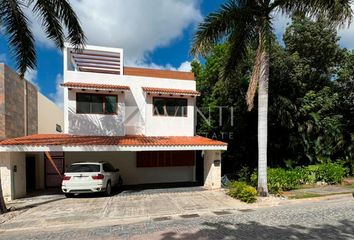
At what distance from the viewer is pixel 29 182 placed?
16.0 meters

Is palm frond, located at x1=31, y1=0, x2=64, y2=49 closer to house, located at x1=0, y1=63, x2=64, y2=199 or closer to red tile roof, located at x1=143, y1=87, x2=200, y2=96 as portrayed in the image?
house, located at x1=0, y1=63, x2=64, y2=199

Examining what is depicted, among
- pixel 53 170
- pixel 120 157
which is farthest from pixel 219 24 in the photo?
pixel 53 170

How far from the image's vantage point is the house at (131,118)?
1609 cm

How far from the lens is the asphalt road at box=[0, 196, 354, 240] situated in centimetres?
727

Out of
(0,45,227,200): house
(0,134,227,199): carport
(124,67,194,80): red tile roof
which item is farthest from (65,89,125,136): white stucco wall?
(124,67,194,80): red tile roof

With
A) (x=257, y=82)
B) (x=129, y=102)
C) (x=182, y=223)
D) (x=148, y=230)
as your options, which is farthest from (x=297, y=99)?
(x=148, y=230)

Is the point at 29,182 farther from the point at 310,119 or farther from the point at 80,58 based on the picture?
the point at 310,119

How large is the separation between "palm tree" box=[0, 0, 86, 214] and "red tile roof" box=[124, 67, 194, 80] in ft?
22.3

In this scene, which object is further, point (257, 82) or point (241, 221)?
point (257, 82)

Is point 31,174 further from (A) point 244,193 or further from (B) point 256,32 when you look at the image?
(B) point 256,32

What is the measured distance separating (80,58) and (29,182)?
803 cm

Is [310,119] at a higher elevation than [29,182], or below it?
higher

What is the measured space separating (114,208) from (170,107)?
27.1ft

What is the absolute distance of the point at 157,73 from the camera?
19062 millimetres
